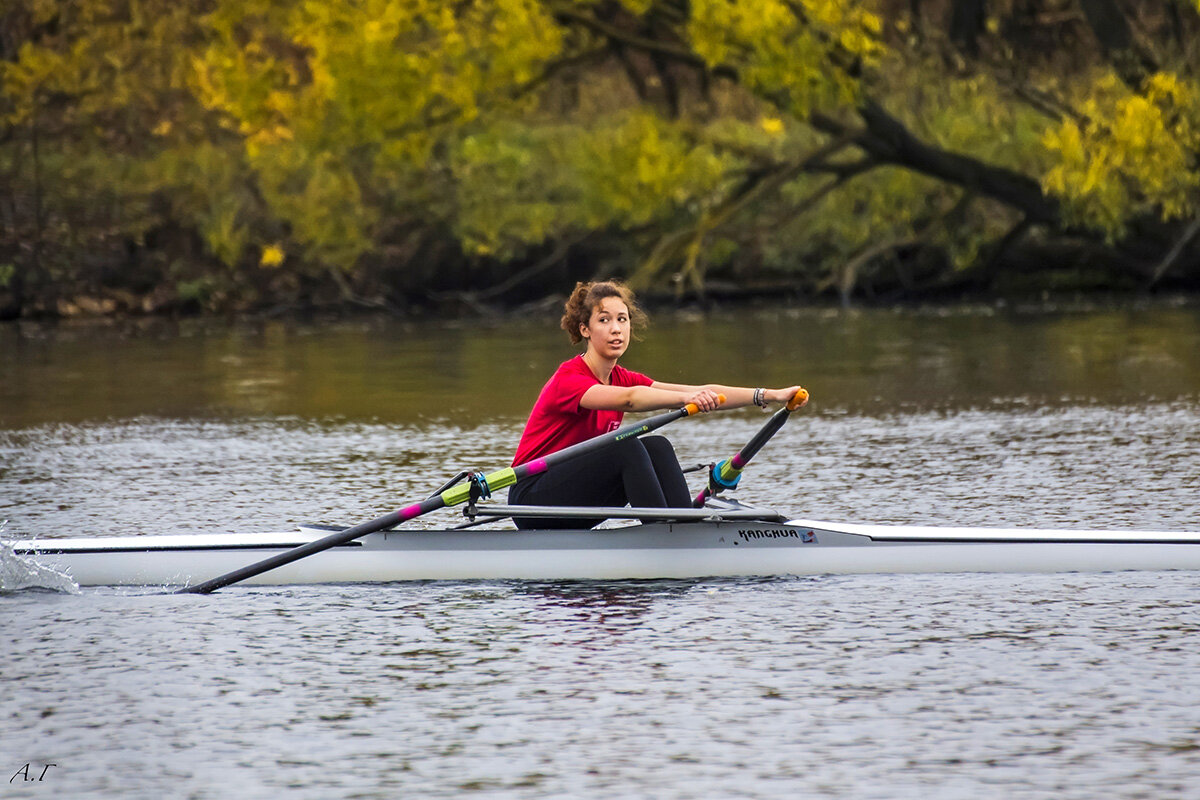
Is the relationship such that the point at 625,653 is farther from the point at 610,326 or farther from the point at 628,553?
the point at 610,326

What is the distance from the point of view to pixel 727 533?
811cm

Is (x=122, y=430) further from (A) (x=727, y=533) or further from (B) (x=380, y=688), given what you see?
(B) (x=380, y=688)

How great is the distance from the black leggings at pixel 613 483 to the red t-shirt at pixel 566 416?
116 millimetres

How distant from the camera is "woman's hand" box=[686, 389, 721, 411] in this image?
26.1 feet


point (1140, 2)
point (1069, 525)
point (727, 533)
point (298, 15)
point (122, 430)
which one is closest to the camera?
point (727, 533)

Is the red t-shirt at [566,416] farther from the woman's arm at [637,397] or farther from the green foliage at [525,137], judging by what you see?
the green foliage at [525,137]

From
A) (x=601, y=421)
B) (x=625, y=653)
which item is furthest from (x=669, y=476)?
(x=625, y=653)

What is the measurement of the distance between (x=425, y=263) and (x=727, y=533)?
2613cm

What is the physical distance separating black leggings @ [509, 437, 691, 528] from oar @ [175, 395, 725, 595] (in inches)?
7.0

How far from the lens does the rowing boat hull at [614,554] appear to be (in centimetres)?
804

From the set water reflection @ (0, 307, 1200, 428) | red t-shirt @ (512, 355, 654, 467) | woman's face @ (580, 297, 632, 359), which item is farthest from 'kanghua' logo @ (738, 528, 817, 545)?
water reflection @ (0, 307, 1200, 428)

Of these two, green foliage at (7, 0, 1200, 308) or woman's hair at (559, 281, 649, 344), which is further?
green foliage at (7, 0, 1200, 308)

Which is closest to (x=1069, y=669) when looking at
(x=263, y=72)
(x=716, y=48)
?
(x=716, y=48)

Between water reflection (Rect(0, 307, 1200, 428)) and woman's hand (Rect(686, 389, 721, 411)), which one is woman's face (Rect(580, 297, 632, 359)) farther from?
water reflection (Rect(0, 307, 1200, 428))
